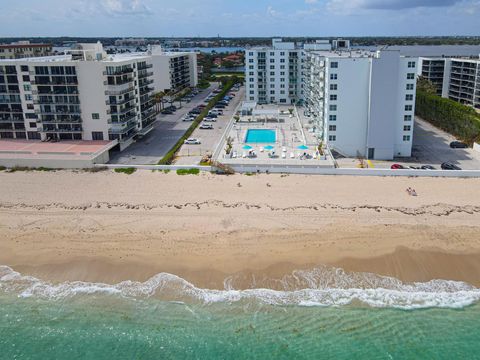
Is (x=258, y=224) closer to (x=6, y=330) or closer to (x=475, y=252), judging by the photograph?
(x=475, y=252)

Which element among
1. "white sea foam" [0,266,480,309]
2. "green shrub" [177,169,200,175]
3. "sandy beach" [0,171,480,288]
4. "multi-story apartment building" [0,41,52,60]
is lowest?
"white sea foam" [0,266,480,309]

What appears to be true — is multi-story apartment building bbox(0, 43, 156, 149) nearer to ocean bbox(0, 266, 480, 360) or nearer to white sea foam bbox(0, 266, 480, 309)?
white sea foam bbox(0, 266, 480, 309)

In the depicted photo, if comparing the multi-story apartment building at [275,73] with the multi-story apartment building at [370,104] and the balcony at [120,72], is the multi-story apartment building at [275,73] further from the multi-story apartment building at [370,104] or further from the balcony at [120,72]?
the balcony at [120,72]

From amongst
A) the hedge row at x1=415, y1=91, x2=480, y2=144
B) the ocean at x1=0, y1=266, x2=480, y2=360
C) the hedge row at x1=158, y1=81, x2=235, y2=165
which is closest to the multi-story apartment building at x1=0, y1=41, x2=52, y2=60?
the hedge row at x1=158, y1=81, x2=235, y2=165

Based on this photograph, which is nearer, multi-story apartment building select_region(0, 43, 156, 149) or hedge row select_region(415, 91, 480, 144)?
multi-story apartment building select_region(0, 43, 156, 149)

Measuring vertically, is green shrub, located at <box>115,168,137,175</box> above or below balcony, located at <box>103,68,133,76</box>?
below

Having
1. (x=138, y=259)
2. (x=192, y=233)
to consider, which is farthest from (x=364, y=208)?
(x=138, y=259)

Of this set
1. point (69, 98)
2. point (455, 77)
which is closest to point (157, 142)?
point (69, 98)

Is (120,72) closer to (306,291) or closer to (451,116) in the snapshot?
(306,291)

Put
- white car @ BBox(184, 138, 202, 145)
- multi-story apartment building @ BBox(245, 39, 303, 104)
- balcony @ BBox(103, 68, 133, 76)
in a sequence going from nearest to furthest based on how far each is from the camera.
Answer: balcony @ BBox(103, 68, 133, 76)
white car @ BBox(184, 138, 202, 145)
multi-story apartment building @ BBox(245, 39, 303, 104)
